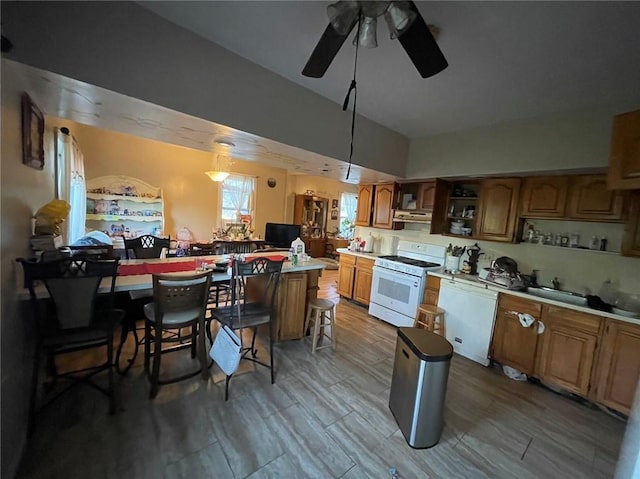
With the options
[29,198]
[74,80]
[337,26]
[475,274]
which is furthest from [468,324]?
[29,198]

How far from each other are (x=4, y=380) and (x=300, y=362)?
6.70 ft

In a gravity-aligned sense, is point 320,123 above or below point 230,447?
above

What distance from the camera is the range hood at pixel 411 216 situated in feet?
12.6

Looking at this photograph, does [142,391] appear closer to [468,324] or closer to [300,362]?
[300,362]

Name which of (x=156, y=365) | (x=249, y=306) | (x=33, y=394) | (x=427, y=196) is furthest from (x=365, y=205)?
(x=33, y=394)

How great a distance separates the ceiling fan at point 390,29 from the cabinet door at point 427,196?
249 centimetres

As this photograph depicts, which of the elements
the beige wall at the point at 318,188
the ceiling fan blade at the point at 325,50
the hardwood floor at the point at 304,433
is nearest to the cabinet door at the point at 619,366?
the hardwood floor at the point at 304,433

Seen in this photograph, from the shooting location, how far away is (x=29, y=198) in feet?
6.02

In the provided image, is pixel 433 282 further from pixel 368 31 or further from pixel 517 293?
pixel 368 31

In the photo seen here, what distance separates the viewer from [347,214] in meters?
9.45

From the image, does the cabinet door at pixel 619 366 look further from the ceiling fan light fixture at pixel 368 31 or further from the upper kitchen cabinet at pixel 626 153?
the ceiling fan light fixture at pixel 368 31

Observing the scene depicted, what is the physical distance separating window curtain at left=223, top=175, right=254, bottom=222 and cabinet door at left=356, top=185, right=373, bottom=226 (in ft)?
10.4

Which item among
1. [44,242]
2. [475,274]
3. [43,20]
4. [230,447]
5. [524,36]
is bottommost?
[230,447]

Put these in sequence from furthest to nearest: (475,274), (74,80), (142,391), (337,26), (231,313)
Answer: (475,274) → (231,313) → (142,391) → (74,80) → (337,26)
